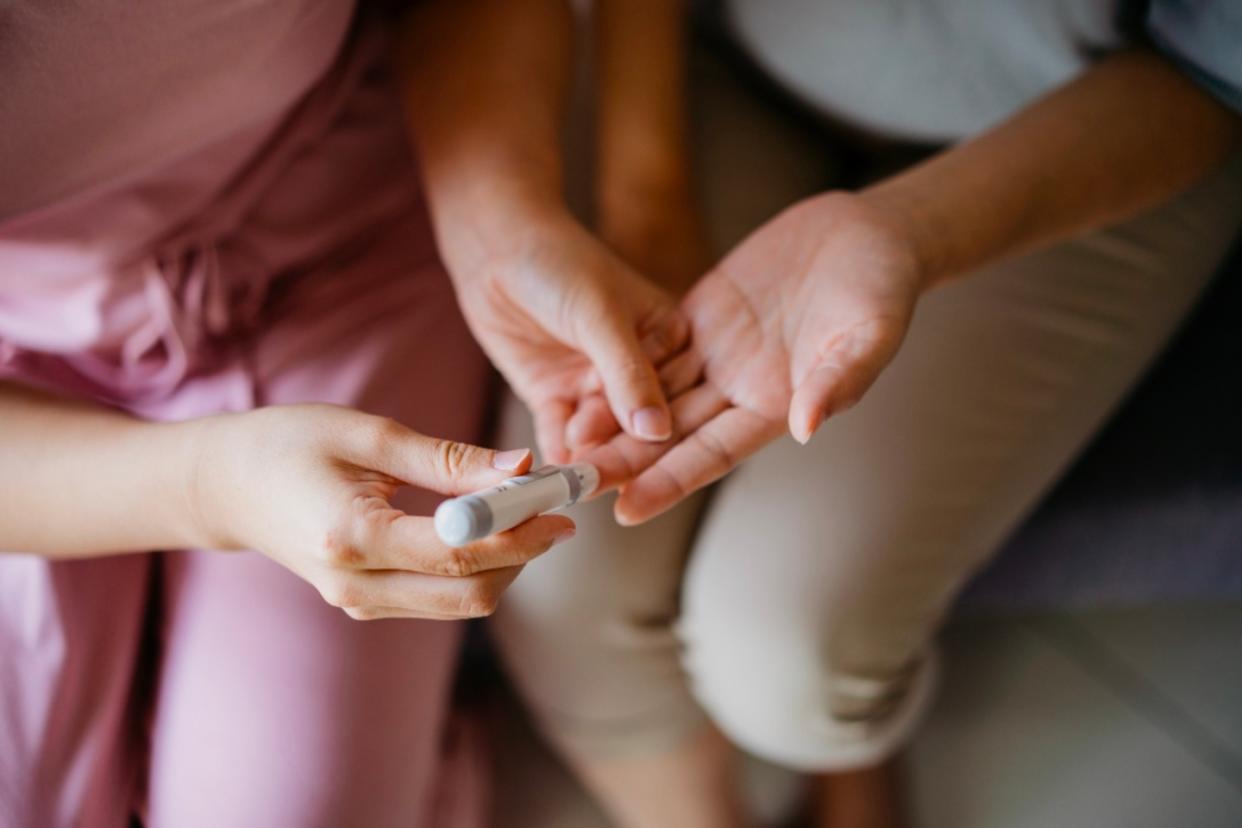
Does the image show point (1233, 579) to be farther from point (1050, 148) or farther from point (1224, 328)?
point (1050, 148)

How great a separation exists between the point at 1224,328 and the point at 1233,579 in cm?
20

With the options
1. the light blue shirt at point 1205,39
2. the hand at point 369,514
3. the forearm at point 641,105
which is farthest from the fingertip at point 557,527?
the light blue shirt at point 1205,39

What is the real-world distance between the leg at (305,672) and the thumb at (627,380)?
0.15 meters

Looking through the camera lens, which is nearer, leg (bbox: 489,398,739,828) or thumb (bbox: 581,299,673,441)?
thumb (bbox: 581,299,673,441)

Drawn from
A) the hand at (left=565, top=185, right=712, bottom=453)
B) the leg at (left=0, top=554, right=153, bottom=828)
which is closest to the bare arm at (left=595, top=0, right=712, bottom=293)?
the hand at (left=565, top=185, right=712, bottom=453)

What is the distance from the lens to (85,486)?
50 cm

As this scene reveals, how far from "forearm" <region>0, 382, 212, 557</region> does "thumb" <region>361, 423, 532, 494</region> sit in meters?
0.13

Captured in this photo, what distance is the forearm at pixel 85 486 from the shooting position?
1.60 ft

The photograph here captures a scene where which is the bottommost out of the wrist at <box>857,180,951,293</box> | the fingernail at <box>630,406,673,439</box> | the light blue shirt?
the fingernail at <box>630,406,673,439</box>

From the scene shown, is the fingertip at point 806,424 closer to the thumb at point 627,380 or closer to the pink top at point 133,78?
the thumb at point 627,380

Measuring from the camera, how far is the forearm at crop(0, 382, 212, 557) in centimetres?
49

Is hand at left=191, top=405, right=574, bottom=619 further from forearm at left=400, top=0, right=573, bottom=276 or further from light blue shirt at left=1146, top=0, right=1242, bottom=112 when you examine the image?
light blue shirt at left=1146, top=0, right=1242, bottom=112

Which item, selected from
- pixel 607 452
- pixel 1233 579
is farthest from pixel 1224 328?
pixel 607 452

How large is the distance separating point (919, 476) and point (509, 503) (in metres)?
0.31
